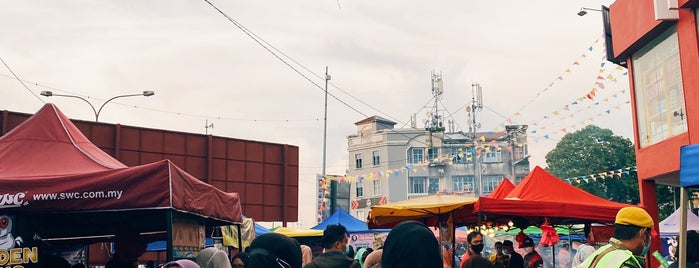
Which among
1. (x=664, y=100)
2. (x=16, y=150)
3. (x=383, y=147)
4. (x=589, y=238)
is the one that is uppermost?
(x=383, y=147)

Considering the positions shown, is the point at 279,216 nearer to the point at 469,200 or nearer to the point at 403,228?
the point at 469,200

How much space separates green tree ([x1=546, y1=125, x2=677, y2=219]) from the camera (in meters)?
52.0

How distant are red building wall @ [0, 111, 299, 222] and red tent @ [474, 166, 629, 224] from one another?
13462 mm

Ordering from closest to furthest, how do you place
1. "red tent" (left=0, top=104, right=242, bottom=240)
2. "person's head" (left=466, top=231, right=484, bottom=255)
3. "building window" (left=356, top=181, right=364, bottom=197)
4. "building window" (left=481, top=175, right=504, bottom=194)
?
"red tent" (left=0, top=104, right=242, bottom=240), "person's head" (left=466, top=231, right=484, bottom=255), "building window" (left=481, top=175, right=504, bottom=194), "building window" (left=356, top=181, right=364, bottom=197)

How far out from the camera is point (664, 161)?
1416 centimetres

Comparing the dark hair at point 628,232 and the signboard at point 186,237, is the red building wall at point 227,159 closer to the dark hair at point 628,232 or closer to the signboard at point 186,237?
the signboard at point 186,237

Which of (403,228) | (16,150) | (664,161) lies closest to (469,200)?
(664,161)

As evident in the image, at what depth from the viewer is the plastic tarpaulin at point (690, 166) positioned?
171 inches

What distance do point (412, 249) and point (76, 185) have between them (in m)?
5.06

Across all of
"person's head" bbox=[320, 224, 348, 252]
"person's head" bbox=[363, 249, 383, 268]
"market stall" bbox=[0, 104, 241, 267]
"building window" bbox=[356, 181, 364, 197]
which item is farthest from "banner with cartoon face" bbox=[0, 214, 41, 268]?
"building window" bbox=[356, 181, 364, 197]

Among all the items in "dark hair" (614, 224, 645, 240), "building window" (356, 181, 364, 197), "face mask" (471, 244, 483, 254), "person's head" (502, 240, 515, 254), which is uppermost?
"building window" (356, 181, 364, 197)

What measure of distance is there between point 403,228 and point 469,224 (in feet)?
37.8

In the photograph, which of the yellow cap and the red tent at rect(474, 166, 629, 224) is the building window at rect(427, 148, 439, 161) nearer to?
the red tent at rect(474, 166, 629, 224)

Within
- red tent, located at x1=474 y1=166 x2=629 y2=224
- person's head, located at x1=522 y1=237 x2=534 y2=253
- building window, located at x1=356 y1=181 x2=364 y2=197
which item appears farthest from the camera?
building window, located at x1=356 y1=181 x2=364 y2=197
